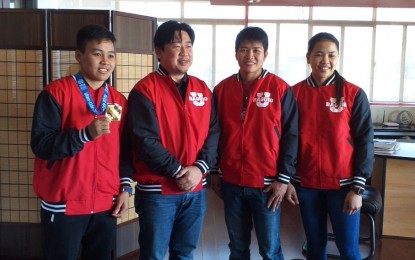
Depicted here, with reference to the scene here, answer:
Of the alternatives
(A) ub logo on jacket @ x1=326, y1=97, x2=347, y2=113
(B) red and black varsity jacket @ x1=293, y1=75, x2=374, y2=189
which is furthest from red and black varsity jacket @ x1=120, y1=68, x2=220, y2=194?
(A) ub logo on jacket @ x1=326, y1=97, x2=347, y2=113

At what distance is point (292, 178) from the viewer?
2186 mm

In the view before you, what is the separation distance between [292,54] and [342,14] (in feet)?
3.40

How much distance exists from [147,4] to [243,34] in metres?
5.26

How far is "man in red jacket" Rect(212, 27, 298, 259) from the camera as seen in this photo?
199 centimetres

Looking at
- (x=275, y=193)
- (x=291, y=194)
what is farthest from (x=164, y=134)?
(x=291, y=194)

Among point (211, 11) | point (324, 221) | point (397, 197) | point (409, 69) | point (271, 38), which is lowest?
point (397, 197)

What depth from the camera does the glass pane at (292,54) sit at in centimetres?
709

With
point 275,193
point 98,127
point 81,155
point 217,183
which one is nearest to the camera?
point 98,127

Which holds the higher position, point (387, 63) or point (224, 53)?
point (224, 53)

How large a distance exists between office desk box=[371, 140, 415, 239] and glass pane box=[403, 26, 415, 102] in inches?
156

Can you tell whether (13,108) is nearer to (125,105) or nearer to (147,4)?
(125,105)

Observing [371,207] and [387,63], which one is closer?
[371,207]

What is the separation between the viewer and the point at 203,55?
711 cm

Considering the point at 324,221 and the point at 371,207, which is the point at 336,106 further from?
the point at 371,207
